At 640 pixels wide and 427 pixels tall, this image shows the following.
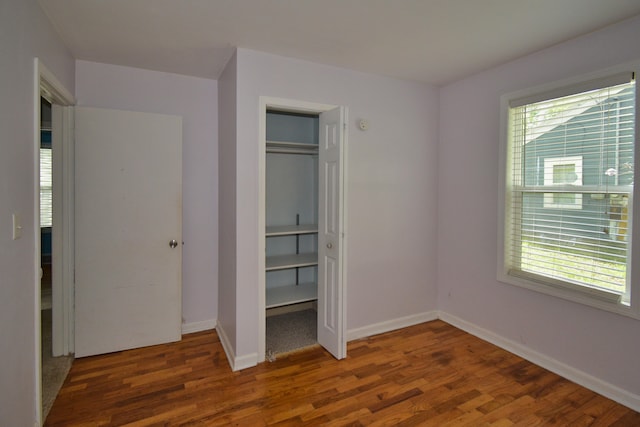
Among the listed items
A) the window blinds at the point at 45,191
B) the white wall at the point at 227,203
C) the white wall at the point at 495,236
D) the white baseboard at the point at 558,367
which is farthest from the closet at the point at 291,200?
the window blinds at the point at 45,191

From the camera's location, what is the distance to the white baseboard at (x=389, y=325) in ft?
10.6

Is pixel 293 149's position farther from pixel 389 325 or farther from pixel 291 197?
pixel 389 325

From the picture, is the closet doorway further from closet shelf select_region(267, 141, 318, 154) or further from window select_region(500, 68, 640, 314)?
window select_region(500, 68, 640, 314)

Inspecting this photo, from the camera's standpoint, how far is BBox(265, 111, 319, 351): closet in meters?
3.68

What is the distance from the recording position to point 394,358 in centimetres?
286

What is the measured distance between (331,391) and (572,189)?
2304 mm

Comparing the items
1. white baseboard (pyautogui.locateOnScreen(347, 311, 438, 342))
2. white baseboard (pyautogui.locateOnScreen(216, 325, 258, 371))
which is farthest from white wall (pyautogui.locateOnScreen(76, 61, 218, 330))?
white baseboard (pyautogui.locateOnScreen(347, 311, 438, 342))

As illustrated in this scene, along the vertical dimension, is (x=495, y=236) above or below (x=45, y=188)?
below

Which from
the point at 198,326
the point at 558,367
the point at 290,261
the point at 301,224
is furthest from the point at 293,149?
the point at 558,367

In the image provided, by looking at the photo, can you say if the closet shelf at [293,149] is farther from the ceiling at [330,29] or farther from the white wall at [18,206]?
the white wall at [18,206]

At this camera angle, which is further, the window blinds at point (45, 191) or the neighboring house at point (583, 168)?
the window blinds at point (45, 191)

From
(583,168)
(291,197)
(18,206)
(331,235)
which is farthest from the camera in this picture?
(291,197)

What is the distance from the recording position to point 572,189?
2.54 m

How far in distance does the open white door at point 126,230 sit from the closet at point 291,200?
3.16ft
